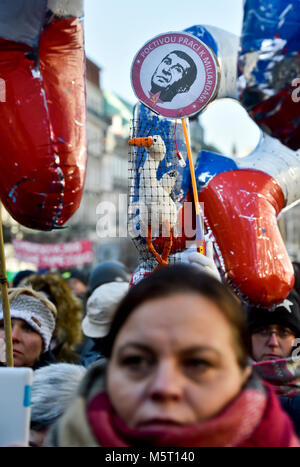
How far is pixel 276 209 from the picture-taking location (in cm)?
274

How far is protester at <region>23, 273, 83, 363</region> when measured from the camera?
10.9 feet

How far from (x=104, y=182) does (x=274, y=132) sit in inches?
1683

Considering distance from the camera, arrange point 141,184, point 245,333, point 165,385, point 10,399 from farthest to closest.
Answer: point 141,184, point 10,399, point 245,333, point 165,385

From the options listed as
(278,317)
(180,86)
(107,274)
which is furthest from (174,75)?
(107,274)

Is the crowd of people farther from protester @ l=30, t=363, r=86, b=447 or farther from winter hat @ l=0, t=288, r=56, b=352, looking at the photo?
winter hat @ l=0, t=288, r=56, b=352

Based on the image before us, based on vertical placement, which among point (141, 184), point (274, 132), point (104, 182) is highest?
point (274, 132)

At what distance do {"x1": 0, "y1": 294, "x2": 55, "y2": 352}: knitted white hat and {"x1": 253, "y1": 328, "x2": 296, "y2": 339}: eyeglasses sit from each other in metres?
1.01

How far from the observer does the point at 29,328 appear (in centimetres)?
265

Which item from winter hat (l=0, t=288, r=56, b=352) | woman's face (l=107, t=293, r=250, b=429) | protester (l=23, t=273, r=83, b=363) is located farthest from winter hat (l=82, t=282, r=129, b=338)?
woman's face (l=107, t=293, r=250, b=429)

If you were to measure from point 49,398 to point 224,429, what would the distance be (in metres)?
0.84

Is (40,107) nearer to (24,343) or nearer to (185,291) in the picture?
(185,291)

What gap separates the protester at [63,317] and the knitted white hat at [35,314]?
53 centimetres

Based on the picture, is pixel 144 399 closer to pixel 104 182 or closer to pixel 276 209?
pixel 276 209

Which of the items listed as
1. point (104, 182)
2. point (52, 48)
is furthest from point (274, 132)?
point (104, 182)
